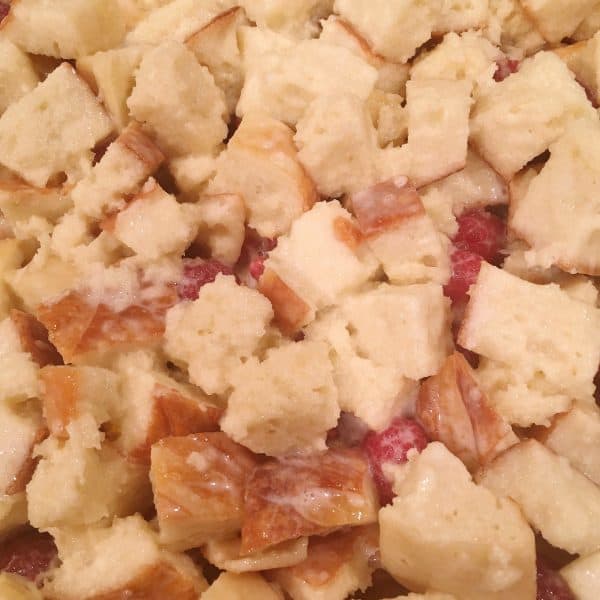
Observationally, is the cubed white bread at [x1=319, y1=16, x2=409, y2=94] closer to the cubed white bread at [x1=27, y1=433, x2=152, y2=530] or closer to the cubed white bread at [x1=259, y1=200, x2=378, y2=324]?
the cubed white bread at [x1=259, y1=200, x2=378, y2=324]

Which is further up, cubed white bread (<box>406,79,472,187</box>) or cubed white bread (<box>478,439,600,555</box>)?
cubed white bread (<box>406,79,472,187</box>)

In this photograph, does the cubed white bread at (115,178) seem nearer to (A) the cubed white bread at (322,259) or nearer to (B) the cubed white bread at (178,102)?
(B) the cubed white bread at (178,102)

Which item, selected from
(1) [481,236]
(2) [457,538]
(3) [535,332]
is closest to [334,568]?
(2) [457,538]

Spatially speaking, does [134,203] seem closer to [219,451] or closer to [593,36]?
[219,451]

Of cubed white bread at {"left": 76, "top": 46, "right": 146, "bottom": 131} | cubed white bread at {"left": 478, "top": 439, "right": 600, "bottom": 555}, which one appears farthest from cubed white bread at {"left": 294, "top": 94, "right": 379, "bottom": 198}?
cubed white bread at {"left": 478, "top": 439, "right": 600, "bottom": 555}

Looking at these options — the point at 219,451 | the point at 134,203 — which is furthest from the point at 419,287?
the point at 134,203

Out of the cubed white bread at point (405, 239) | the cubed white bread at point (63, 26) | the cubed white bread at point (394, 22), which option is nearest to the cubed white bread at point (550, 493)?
the cubed white bread at point (405, 239)
